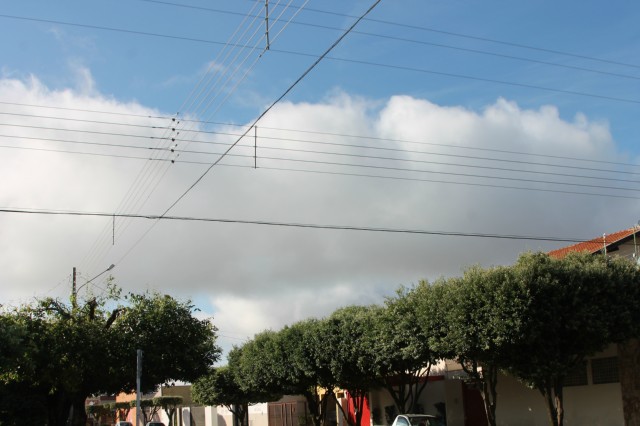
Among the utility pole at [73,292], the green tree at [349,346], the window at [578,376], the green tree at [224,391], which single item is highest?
the utility pole at [73,292]

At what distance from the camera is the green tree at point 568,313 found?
72.6 feet

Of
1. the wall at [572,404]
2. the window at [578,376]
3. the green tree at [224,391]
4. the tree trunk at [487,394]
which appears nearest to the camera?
the tree trunk at [487,394]

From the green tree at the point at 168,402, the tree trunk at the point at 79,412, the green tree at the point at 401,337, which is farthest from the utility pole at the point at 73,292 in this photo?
the green tree at the point at 168,402

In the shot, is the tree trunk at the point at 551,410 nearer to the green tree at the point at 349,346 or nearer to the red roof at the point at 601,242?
the green tree at the point at 349,346

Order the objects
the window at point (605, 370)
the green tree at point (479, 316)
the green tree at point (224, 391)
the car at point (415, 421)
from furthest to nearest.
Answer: the green tree at point (224, 391), the window at point (605, 370), the car at point (415, 421), the green tree at point (479, 316)

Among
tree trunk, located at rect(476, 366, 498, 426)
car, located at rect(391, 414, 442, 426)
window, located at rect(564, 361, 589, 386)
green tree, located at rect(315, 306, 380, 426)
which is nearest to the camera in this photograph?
tree trunk, located at rect(476, 366, 498, 426)

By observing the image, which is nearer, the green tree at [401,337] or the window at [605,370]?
the green tree at [401,337]

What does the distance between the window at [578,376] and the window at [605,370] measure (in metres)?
0.36

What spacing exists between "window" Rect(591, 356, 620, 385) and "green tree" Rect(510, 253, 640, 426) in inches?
135

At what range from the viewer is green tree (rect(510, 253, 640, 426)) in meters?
22.1

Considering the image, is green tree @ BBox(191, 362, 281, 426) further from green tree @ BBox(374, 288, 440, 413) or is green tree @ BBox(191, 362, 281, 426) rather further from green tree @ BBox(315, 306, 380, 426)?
green tree @ BBox(374, 288, 440, 413)

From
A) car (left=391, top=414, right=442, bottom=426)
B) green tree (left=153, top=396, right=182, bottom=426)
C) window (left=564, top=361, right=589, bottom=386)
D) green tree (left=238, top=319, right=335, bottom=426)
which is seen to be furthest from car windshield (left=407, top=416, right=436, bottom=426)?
green tree (left=153, top=396, right=182, bottom=426)

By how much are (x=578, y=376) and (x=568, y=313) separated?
703 cm

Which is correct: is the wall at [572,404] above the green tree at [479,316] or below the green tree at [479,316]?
below
